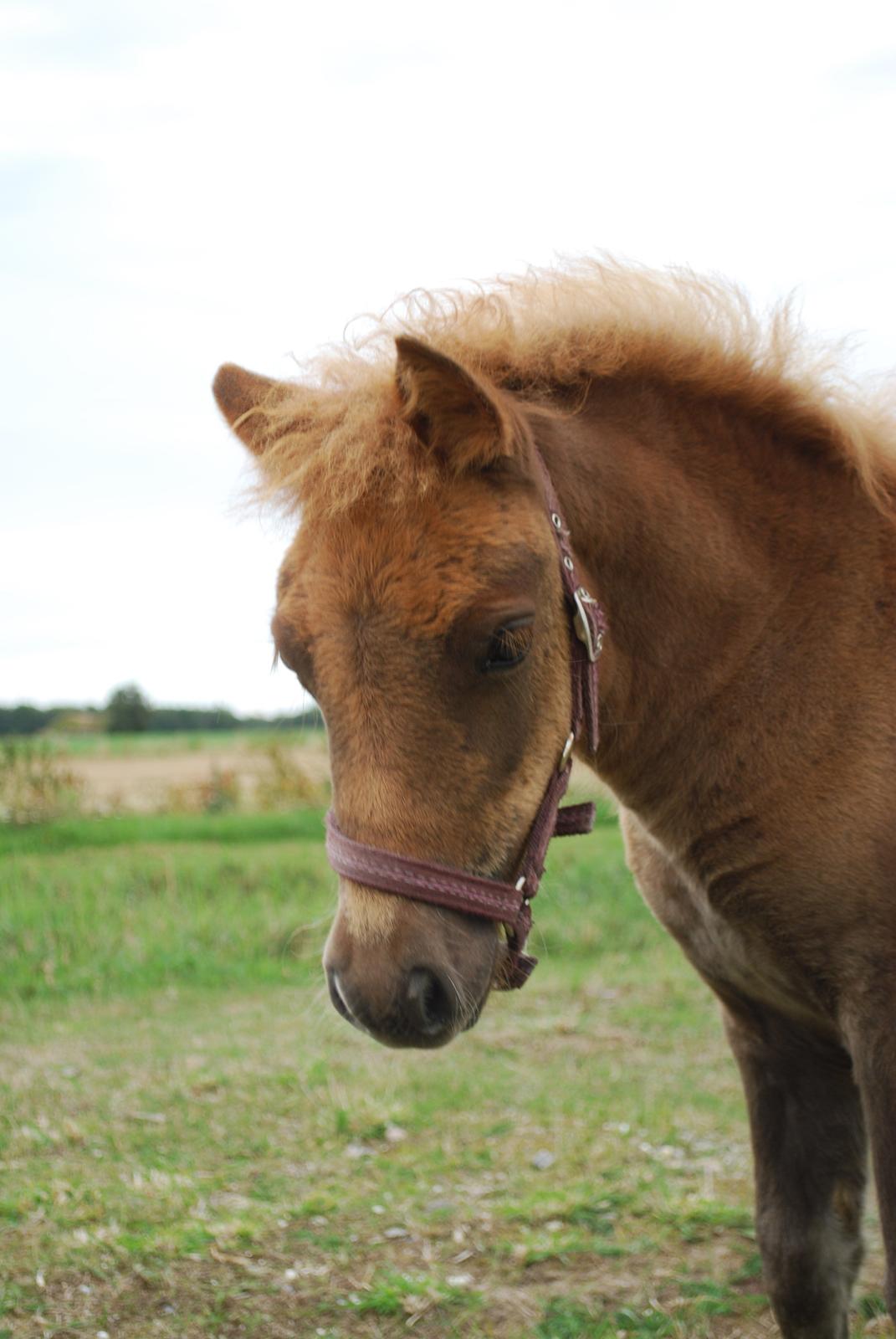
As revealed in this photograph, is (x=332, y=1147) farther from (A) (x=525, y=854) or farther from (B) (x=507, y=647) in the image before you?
(B) (x=507, y=647)

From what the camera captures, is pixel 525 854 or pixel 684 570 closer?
pixel 525 854

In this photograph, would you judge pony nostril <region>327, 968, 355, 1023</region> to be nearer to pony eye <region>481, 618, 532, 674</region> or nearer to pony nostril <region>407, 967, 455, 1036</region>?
pony nostril <region>407, 967, 455, 1036</region>

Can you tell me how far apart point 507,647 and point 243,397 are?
121 cm

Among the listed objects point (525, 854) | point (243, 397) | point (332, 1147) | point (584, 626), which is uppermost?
point (243, 397)

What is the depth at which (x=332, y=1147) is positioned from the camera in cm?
540

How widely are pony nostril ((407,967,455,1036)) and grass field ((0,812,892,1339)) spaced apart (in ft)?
2.78

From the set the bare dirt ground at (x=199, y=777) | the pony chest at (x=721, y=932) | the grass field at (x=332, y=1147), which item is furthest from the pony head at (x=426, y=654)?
the bare dirt ground at (x=199, y=777)

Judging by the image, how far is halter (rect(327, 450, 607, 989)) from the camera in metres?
2.38

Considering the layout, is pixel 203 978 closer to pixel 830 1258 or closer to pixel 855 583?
pixel 830 1258

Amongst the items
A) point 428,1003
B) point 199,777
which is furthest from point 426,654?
point 199,777

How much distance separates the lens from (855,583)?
305 cm

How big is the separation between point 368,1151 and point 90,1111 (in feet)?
Result: 4.83

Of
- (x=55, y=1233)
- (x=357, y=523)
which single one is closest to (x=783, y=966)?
(x=357, y=523)

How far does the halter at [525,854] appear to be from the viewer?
2381 millimetres
